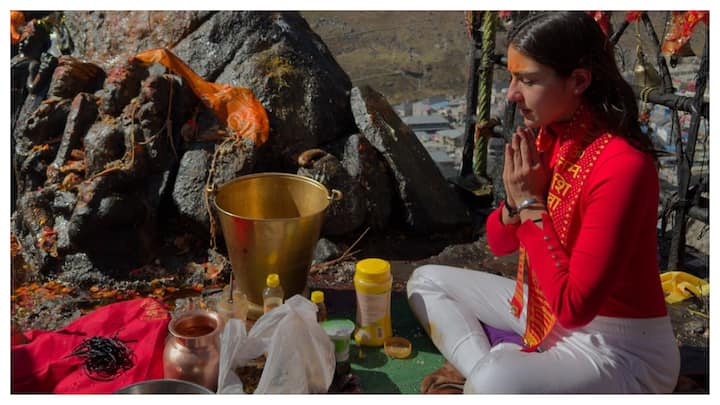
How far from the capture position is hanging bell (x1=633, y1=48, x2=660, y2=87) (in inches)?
166

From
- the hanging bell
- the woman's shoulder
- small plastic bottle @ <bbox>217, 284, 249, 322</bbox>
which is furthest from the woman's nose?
the hanging bell

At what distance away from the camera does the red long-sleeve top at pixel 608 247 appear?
7.18ft

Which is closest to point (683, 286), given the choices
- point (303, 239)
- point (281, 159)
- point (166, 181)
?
point (303, 239)

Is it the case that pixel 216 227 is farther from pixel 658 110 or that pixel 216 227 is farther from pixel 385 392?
pixel 658 110

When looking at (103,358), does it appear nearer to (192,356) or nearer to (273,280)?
(192,356)

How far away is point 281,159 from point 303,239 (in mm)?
1859

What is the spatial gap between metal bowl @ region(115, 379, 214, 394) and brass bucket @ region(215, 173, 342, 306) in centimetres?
100

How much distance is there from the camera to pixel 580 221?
2.41m

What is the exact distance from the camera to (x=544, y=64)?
2.26 m

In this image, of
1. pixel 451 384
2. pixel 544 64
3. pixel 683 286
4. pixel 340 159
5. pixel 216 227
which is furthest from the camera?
pixel 340 159

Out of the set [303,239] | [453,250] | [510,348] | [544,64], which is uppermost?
[544,64]

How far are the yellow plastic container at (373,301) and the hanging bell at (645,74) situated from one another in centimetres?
236

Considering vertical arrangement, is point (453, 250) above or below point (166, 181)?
below

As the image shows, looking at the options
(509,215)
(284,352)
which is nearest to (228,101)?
(284,352)
